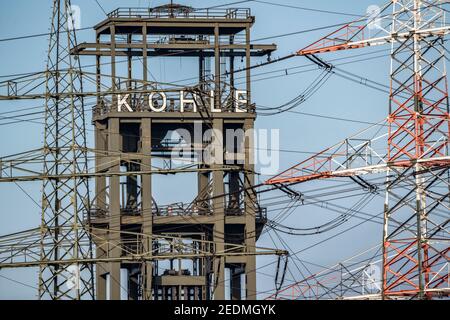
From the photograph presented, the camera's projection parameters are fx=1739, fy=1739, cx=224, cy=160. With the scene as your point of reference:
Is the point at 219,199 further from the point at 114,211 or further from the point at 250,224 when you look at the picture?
the point at 114,211

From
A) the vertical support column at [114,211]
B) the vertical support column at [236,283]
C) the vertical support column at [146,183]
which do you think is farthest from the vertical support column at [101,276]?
the vertical support column at [236,283]

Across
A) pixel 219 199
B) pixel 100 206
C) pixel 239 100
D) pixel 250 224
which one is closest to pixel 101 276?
pixel 100 206

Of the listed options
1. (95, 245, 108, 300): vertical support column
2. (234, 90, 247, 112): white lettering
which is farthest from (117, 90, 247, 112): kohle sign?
(95, 245, 108, 300): vertical support column

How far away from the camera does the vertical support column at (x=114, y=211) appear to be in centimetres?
14138

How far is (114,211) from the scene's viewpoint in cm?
14362

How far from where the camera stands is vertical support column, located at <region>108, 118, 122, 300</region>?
141 m

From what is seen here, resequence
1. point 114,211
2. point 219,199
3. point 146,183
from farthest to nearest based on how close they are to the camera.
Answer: point 146,183, point 114,211, point 219,199

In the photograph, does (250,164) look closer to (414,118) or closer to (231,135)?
(231,135)

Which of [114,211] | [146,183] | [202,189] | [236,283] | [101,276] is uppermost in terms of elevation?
[146,183]

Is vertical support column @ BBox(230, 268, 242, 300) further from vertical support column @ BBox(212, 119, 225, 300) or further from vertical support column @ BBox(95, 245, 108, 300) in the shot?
vertical support column @ BBox(95, 245, 108, 300)

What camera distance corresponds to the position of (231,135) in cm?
14850

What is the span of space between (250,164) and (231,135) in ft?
14.1

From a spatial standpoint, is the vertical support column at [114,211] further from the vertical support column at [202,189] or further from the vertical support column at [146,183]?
the vertical support column at [202,189]
